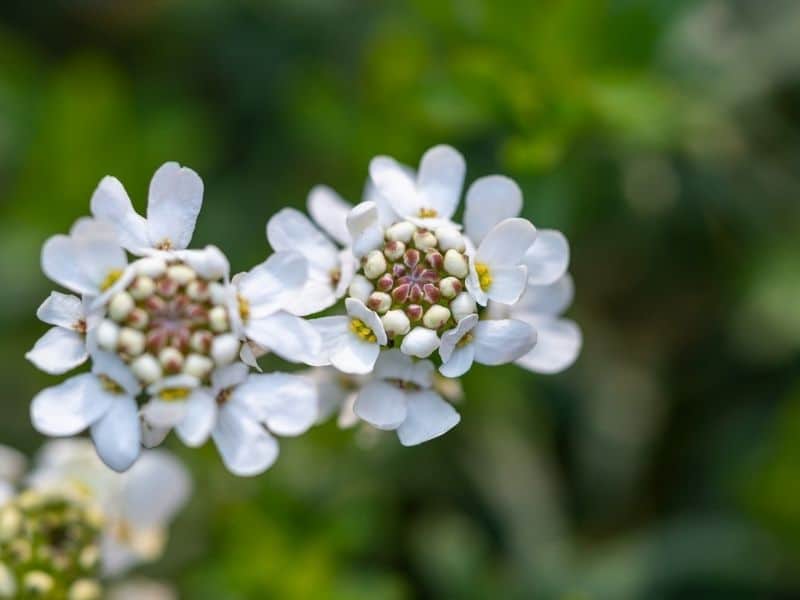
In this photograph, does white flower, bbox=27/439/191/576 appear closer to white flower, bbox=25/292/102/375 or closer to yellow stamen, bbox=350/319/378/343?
white flower, bbox=25/292/102/375

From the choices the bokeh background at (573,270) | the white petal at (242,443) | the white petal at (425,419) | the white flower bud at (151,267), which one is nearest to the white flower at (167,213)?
the white flower bud at (151,267)

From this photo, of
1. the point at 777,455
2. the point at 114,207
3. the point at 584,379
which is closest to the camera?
the point at 114,207

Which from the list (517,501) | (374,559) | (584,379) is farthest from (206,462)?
(584,379)

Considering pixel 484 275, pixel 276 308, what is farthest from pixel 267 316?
pixel 484 275

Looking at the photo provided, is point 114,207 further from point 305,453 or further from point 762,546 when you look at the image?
point 762,546

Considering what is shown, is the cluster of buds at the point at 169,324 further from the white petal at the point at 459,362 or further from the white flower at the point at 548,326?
the white flower at the point at 548,326

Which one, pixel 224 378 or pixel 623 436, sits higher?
pixel 623 436

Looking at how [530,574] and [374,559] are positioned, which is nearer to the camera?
[530,574]
